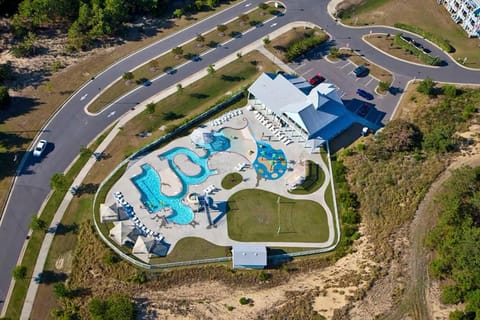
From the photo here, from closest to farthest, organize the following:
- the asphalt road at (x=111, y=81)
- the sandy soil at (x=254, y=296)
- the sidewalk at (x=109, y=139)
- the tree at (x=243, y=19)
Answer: the sandy soil at (x=254, y=296) < the sidewalk at (x=109, y=139) < the asphalt road at (x=111, y=81) < the tree at (x=243, y=19)

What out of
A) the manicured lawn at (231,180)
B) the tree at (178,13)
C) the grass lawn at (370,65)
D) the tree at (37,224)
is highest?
the tree at (178,13)

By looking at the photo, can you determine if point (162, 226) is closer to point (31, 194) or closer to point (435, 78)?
point (31, 194)

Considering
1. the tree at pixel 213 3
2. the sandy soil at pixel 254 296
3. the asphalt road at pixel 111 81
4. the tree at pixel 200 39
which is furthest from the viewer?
the tree at pixel 213 3

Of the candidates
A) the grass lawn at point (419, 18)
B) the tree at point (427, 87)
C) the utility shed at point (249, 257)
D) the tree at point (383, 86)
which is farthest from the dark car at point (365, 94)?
the utility shed at point (249, 257)

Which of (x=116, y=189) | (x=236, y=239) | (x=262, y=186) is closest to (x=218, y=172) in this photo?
(x=262, y=186)

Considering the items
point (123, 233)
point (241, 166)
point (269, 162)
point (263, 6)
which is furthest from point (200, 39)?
point (123, 233)

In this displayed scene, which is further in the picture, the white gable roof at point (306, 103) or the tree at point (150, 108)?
the tree at point (150, 108)

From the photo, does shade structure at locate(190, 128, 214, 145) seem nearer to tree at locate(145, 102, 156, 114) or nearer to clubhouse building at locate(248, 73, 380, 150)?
tree at locate(145, 102, 156, 114)

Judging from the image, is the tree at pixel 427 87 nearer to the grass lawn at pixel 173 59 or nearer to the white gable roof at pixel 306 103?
the white gable roof at pixel 306 103
